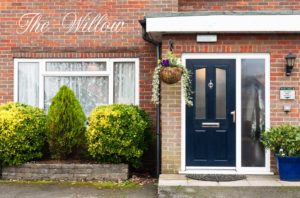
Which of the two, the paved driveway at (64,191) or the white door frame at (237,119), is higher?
the white door frame at (237,119)

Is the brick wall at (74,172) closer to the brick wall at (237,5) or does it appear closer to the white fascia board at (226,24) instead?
the white fascia board at (226,24)

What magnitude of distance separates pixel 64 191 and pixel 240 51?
13.6ft

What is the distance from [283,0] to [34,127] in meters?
6.15

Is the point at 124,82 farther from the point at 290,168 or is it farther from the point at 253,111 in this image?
the point at 290,168

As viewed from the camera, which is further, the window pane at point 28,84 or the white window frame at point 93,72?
the window pane at point 28,84

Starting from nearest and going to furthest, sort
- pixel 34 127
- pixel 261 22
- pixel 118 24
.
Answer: pixel 261 22 → pixel 34 127 → pixel 118 24

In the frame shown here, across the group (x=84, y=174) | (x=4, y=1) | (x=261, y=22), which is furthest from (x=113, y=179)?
(x=4, y=1)

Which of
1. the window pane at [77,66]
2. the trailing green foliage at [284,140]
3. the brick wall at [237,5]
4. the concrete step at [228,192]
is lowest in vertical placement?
the concrete step at [228,192]

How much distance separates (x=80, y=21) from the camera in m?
10.4

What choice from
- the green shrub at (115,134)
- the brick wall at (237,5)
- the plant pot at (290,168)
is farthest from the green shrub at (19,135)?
the plant pot at (290,168)

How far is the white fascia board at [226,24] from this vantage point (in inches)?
329

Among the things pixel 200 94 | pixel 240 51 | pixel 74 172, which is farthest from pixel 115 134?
pixel 240 51

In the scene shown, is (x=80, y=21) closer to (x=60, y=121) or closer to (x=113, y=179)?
(x=60, y=121)

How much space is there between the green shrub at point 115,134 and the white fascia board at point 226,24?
1726mm
